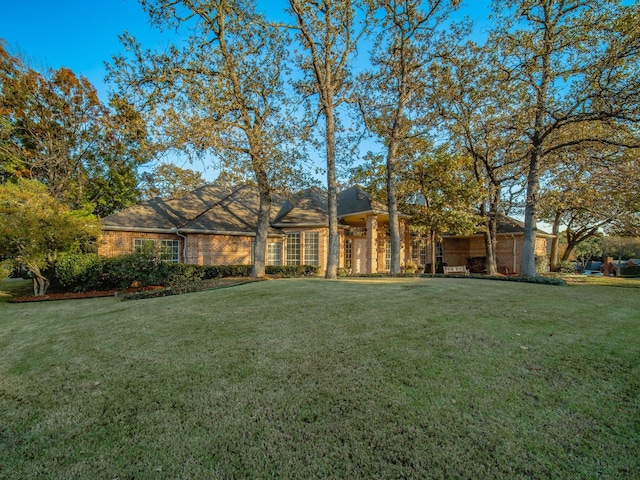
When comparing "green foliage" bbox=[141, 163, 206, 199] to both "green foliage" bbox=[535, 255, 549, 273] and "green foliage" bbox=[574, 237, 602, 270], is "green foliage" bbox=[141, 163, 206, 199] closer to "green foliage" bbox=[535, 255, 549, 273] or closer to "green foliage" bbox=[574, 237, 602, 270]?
"green foliage" bbox=[535, 255, 549, 273]

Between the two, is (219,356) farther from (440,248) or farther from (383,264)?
(440,248)

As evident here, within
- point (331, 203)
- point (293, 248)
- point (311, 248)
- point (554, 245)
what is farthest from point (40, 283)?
point (554, 245)

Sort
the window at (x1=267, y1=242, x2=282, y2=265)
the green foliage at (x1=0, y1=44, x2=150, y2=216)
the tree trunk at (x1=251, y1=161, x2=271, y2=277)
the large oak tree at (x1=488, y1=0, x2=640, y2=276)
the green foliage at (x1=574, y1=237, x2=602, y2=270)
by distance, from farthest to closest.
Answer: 1. the green foliage at (x1=574, y1=237, x2=602, y2=270)
2. the green foliage at (x1=0, y1=44, x2=150, y2=216)
3. the window at (x1=267, y1=242, x2=282, y2=265)
4. the tree trunk at (x1=251, y1=161, x2=271, y2=277)
5. the large oak tree at (x1=488, y1=0, x2=640, y2=276)

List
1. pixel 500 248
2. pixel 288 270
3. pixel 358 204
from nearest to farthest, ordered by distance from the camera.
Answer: pixel 288 270, pixel 358 204, pixel 500 248

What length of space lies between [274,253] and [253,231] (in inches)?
67.2

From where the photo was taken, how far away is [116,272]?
11523 millimetres

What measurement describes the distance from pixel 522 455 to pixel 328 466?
1.33 m

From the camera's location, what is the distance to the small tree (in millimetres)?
10727

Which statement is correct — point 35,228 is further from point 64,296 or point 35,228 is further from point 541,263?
point 541,263


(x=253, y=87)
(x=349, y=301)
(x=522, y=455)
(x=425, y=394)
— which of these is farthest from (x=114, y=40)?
(x=522, y=455)

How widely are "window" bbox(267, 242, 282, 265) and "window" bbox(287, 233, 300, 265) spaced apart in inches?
19.8

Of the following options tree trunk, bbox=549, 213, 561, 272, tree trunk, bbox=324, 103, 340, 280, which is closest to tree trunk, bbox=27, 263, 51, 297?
tree trunk, bbox=324, 103, 340, 280

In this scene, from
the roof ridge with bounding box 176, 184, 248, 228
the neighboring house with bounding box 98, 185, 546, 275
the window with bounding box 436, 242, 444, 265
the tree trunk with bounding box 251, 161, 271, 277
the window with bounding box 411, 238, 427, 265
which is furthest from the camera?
the window with bounding box 436, 242, 444, 265

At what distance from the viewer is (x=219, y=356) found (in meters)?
4.10
